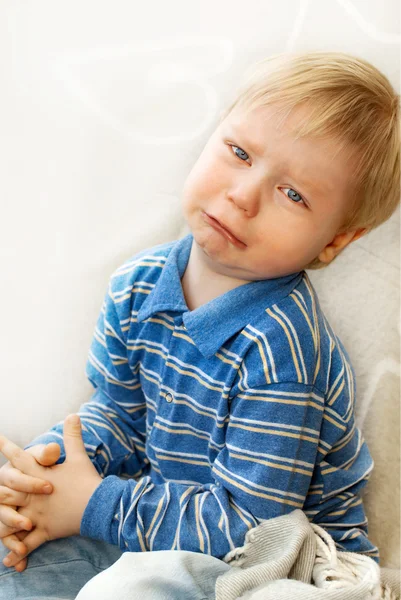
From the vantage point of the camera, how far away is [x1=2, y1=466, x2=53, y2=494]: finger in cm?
100

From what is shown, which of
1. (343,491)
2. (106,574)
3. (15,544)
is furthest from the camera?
(343,491)

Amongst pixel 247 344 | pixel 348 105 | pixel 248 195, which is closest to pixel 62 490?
pixel 247 344

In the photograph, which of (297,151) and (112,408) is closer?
(297,151)

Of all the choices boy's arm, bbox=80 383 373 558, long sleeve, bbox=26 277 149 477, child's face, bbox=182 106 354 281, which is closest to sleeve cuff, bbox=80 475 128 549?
boy's arm, bbox=80 383 373 558

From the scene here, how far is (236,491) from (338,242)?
0.37m

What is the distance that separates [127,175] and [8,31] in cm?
27

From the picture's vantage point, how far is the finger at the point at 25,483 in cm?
100

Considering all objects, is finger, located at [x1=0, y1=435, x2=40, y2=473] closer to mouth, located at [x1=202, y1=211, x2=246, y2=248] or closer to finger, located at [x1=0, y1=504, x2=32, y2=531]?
finger, located at [x1=0, y1=504, x2=32, y2=531]

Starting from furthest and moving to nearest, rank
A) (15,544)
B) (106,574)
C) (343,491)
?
(343,491) < (15,544) < (106,574)

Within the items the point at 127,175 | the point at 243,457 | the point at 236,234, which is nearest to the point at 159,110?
the point at 127,175

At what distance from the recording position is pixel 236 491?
958 mm

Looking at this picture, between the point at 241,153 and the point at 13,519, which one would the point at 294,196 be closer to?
the point at 241,153

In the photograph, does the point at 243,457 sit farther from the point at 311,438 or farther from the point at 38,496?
the point at 38,496

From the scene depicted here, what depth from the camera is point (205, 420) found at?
Result: 3.37 feet
